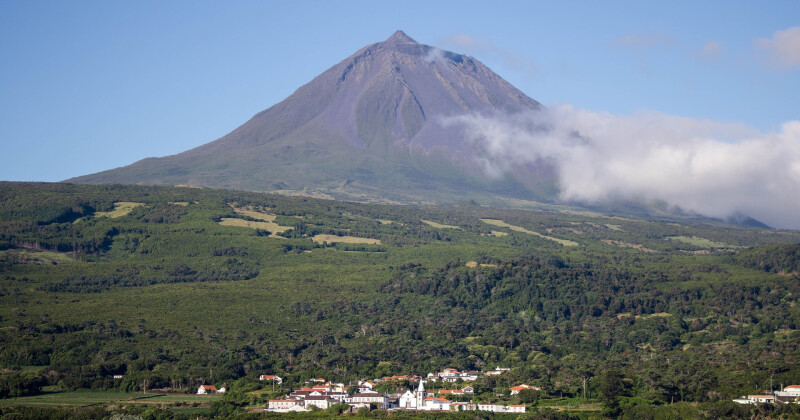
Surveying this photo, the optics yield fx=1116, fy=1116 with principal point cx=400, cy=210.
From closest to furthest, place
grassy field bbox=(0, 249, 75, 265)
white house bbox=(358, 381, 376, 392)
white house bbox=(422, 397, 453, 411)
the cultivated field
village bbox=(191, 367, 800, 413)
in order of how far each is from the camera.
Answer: village bbox=(191, 367, 800, 413) → white house bbox=(422, 397, 453, 411) → white house bbox=(358, 381, 376, 392) → grassy field bbox=(0, 249, 75, 265) → the cultivated field

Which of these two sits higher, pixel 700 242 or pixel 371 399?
pixel 700 242

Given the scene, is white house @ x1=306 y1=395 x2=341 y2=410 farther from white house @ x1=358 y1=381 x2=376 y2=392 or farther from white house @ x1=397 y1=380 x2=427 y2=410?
white house @ x1=358 y1=381 x2=376 y2=392

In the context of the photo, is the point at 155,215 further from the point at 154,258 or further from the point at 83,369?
the point at 83,369

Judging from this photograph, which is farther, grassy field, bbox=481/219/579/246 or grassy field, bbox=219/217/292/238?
grassy field, bbox=481/219/579/246

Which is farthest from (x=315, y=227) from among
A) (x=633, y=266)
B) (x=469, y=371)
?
(x=469, y=371)

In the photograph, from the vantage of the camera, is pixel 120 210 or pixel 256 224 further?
pixel 256 224

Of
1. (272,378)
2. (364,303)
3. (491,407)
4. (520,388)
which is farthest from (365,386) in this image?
(364,303)

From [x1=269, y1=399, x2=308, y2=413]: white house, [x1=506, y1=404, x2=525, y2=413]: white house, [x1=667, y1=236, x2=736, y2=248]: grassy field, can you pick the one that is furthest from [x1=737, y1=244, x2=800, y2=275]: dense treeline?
[x1=269, y1=399, x2=308, y2=413]: white house

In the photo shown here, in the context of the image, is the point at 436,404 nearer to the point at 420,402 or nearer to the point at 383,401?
the point at 420,402
